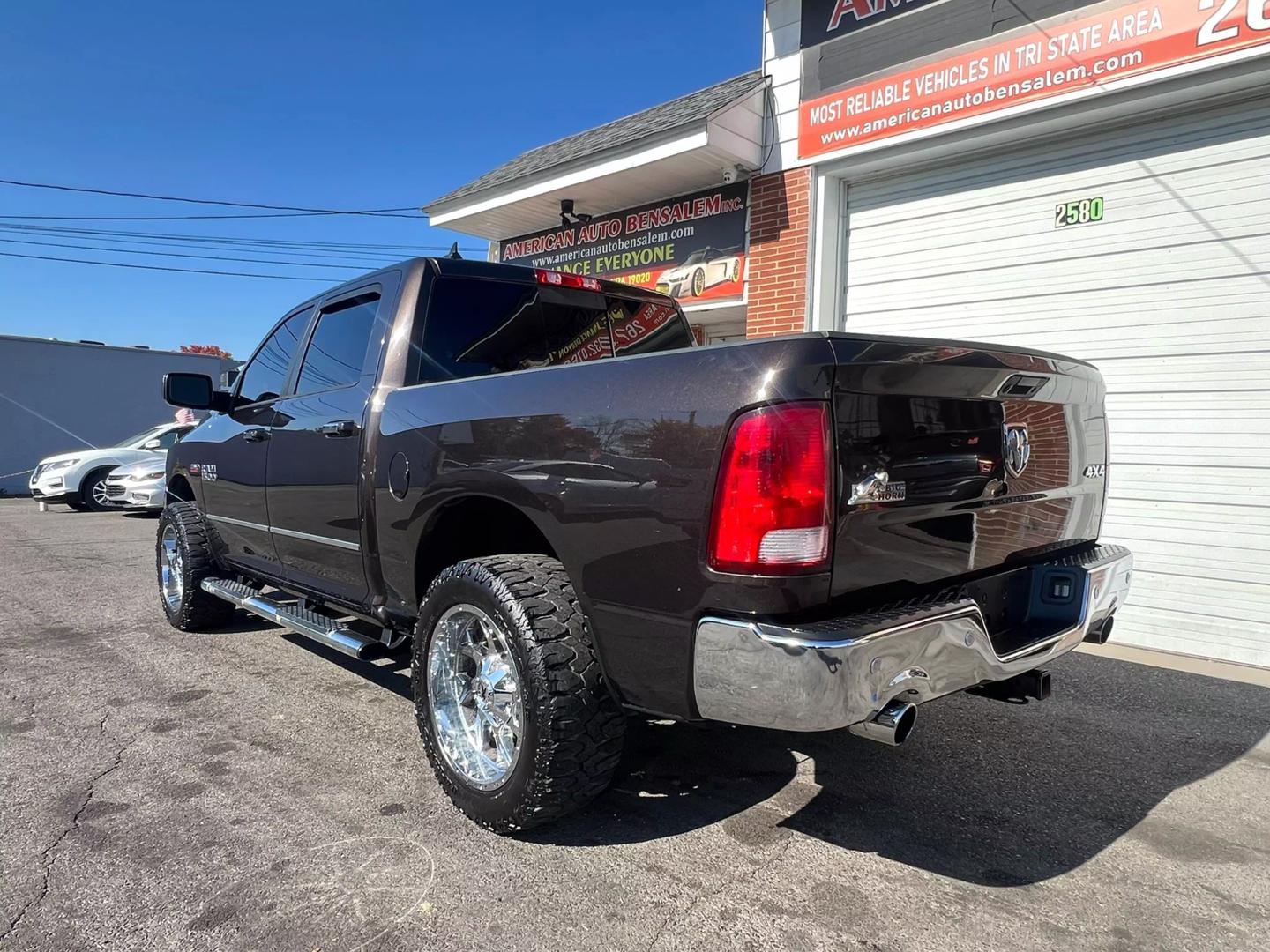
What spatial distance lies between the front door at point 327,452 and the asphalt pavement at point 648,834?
2.46ft

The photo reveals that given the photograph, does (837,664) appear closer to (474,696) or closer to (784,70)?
(474,696)

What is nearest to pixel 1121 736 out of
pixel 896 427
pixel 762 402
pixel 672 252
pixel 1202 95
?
pixel 896 427

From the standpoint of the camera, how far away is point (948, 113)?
6.10 m

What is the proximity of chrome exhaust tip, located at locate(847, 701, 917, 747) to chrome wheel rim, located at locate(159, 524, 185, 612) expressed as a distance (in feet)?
15.8

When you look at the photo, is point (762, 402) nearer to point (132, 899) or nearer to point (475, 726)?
point (475, 726)

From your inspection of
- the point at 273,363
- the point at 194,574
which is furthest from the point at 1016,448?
the point at 194,574

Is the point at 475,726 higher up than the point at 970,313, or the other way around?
the point at 970,313

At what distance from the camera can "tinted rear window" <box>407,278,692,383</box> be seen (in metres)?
3.42

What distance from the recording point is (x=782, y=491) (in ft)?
6.51

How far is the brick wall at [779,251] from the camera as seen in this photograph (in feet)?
23.4

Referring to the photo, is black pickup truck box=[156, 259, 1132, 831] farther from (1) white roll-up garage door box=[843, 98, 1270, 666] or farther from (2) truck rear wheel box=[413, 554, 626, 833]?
(1) white roll-up garage door box=[843, 98, 1270, 666]

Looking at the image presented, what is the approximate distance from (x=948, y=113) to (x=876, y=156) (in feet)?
2.26

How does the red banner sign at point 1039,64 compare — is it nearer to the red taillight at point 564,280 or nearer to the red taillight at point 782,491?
the red taillight at point 564,280

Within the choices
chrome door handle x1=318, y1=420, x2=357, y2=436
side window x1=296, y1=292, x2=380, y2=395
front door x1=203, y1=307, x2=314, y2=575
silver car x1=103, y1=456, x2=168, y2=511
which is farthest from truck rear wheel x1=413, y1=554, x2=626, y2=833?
silver car x1=103, y1=456, x2=168, y2=511
